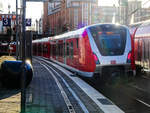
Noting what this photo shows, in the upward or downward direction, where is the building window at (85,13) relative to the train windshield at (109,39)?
upward

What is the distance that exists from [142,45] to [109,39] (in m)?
4.04

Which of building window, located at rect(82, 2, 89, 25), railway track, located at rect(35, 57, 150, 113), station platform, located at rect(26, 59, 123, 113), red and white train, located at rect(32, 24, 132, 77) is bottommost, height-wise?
railway track, located at rect(35, 57, 150, 113)

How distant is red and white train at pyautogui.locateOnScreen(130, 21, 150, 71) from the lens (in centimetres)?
1503

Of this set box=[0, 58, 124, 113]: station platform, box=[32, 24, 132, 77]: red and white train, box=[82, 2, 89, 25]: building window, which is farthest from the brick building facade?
box=[0, 58, 124, 113]: station platform

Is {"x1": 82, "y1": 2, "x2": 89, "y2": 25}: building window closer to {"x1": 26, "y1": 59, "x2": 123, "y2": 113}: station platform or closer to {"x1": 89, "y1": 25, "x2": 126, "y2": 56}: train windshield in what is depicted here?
{"x1": 89, "y1": 25, "x2": 126, "y2": 56}: train windshield

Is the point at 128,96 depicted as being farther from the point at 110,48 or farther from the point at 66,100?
the point at 66,100

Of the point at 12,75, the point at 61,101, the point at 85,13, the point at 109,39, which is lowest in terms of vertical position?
the point at 61,101

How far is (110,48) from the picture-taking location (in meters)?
12.3

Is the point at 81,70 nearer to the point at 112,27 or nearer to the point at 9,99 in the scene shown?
the point at 112,27

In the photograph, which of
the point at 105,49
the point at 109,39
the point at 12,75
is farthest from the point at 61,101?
the point at 109,39

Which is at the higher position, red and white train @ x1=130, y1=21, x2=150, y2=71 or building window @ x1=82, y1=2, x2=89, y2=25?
building window @ x1=82, y1=2, x2=89, y2=25

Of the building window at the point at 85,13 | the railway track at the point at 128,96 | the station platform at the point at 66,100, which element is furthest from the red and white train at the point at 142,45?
the building window at the point at 85,13

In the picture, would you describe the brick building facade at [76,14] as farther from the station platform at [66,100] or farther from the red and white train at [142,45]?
the station platform at [66,100]

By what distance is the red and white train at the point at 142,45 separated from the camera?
1503cm
